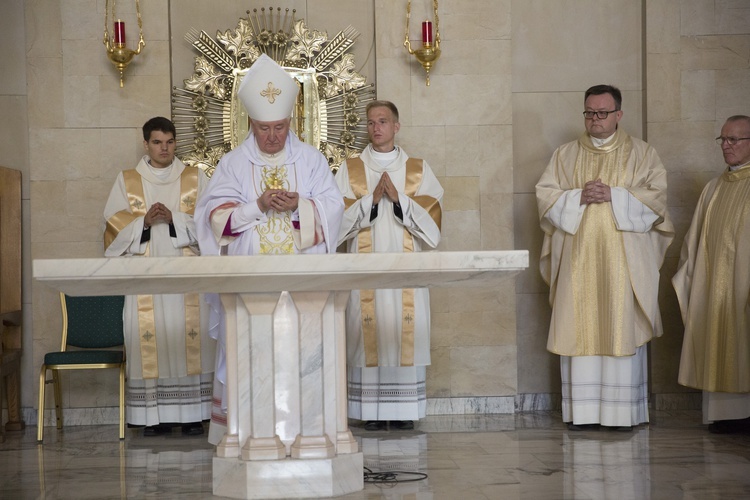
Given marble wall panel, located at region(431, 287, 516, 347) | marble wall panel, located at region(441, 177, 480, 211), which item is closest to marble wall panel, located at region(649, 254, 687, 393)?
marble wall panel, located at region(431, 287, 516, 347)

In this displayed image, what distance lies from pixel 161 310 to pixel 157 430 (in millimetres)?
838

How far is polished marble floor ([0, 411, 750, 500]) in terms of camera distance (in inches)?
188

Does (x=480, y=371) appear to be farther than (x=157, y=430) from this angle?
Yes

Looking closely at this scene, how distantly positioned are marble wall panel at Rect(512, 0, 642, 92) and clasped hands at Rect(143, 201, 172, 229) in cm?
310

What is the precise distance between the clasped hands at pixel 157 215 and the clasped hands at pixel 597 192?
2.84m

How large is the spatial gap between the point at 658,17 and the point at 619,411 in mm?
3195

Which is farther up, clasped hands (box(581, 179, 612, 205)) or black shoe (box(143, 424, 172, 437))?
clasped hands (box(581, 179, 612, 205))

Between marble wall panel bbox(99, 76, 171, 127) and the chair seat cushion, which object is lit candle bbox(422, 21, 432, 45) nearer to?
marble wall panel bbox(99, 76, 171, 127)

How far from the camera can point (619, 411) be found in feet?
22.0

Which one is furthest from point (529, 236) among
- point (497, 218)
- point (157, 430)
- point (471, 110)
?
point (157, 430)

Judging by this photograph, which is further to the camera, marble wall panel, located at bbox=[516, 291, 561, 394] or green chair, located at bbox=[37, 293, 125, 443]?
marble wall panel, located at bbox=[516, 291, 561, 394]

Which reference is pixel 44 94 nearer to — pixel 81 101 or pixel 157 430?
pixel 81 101

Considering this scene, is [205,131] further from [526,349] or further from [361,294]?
[526,349]

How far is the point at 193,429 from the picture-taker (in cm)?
695
